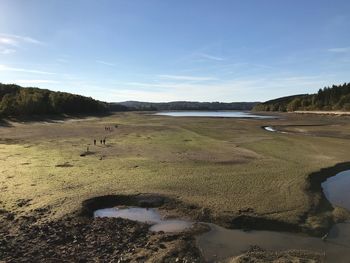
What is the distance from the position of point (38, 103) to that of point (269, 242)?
301 ft

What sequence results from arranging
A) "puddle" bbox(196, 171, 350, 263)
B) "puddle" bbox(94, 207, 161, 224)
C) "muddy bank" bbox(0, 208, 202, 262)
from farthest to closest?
"puddle" bbox(94, 207, 161, 224)
"puddle" bbox(196, 171, 350, 263)
"muddy bank" bbox(0, 208, 202, 262)

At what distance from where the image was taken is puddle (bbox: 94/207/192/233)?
45.1ft

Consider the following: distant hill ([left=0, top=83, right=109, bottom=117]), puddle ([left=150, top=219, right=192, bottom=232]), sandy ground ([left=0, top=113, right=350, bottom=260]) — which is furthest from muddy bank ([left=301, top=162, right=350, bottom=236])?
distant hill ([left=0, top=83, right=109, bottom=117])

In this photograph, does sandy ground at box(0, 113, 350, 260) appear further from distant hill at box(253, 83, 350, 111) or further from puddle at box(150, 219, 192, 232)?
distant hill at box(253, 83, 350, 111)

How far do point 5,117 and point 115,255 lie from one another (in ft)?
250

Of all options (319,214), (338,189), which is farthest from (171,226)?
(338,189)

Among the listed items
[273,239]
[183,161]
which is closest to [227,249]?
[273,239]

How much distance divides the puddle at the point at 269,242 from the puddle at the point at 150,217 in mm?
1051

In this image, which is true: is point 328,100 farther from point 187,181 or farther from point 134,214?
point 134,214

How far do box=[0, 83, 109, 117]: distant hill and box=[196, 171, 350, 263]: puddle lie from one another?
74.7 meters

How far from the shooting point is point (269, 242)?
12477 millimetres

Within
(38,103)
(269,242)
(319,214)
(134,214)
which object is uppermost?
(38,103)

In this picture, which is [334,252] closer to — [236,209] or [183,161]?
[236,209]

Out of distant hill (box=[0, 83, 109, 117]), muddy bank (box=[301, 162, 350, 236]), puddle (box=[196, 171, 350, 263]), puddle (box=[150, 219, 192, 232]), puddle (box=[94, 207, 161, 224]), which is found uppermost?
distant hill (box=[0, 83, 109, 117])
